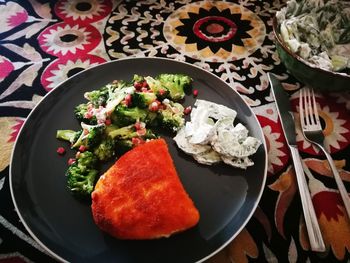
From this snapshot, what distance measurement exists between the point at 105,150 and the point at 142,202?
22 centimetres

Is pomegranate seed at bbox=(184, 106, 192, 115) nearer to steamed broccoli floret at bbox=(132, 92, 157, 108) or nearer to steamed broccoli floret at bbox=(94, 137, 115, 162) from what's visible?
steamed broccoli floret at bbox=(132, 92, 157, 108)

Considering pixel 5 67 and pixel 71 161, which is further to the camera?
pixel 5 67

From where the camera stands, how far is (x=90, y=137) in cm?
95

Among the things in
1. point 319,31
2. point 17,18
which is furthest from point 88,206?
point 17,18

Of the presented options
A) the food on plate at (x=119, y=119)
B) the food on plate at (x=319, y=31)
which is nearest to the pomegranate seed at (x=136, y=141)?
the food on plate at (x=119, y=119)

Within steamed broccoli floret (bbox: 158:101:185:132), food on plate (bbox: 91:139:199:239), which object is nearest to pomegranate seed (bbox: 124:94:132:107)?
steamed broccoli floret (bbox: 158:101:185:132)

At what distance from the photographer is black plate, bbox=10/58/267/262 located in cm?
79

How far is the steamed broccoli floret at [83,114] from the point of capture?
1010 millimetres

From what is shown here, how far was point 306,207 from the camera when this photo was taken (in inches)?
38.4

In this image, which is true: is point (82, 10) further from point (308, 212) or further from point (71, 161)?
point (308, 212)

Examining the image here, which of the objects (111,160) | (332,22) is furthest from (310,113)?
(111,160)

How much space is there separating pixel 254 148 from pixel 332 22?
848mm

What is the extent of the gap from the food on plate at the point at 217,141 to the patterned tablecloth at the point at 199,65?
20 centimetres

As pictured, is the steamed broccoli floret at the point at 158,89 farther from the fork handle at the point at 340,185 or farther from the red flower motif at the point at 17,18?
the red flower motif at the point at 17,18
